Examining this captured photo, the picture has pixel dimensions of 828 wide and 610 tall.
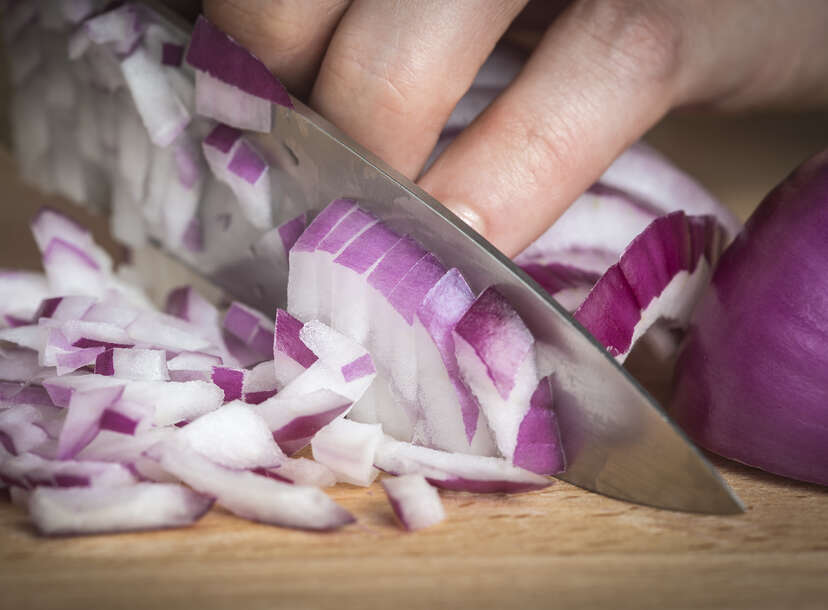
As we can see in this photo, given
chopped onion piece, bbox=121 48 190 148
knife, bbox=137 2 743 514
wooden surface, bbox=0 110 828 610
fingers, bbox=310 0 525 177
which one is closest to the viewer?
wooden surface, bbox=0 110 828 610

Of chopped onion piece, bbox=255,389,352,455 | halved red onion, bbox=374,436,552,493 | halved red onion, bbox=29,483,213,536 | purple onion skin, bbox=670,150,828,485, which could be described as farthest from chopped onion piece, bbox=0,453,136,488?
purple onion skin, bbox=670,150,828,485

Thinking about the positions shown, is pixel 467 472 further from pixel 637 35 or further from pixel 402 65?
pixel 637 35

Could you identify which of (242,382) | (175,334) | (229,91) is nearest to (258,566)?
(242,382)

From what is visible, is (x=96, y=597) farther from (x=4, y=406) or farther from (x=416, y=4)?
(x=416, y=4)

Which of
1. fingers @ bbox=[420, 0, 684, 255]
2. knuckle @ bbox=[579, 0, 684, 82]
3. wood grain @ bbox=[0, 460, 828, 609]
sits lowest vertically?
wood grain @ bbox=[0, 460, 828, 609]

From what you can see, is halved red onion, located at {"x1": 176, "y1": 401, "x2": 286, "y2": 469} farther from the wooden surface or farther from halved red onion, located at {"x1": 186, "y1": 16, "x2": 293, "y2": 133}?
halved red onion, located at {"x1": 186, "y1": 16, "x2": 293, "y2": 133}

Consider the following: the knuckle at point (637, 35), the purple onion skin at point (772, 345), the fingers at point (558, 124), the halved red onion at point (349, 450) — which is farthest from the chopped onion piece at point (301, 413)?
the knuckle at point (637, 35)

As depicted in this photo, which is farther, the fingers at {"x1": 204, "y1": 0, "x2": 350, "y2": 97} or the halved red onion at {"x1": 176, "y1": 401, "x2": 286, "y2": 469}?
the fingers at {"x1": 204, "y1": 0, "x2": 350, "y2": 97}

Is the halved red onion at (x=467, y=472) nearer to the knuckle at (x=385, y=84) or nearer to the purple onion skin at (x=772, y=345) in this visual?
the purple onion skin at (x=772, y=345)

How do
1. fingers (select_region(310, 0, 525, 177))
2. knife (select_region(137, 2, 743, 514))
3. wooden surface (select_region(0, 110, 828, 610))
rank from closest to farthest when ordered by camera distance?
wooden surface (select_region(0, 110, 828, 610))
knife (select_region(137, 2, 743, 514))
fingers (select_region(310, 0, 525, 177))
